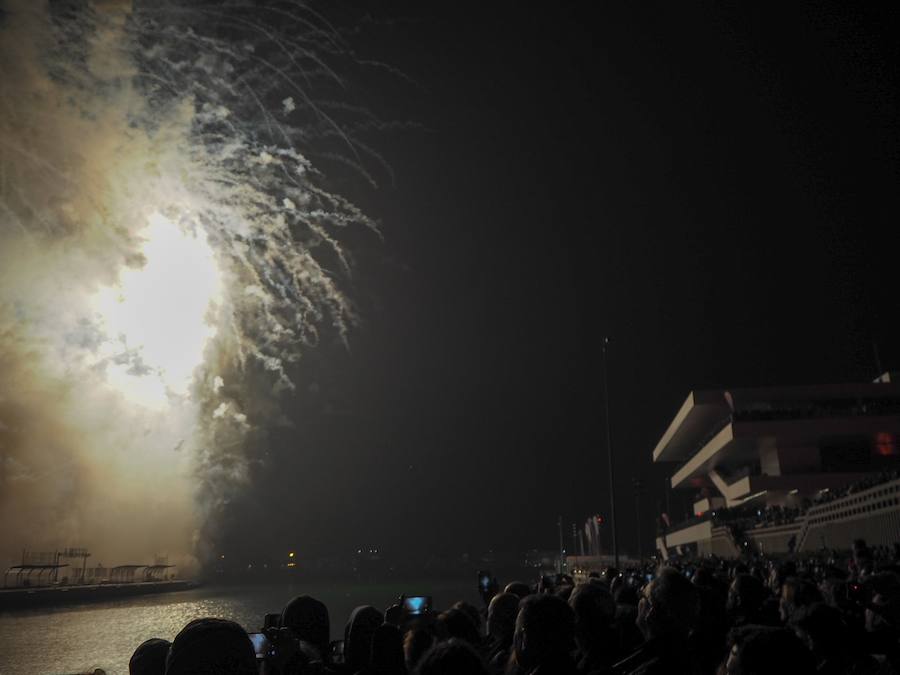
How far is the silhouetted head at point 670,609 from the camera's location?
4402 millimetres

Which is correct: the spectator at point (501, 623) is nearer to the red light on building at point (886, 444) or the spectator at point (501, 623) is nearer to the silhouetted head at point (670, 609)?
the silhouetted head at point (670, 609)

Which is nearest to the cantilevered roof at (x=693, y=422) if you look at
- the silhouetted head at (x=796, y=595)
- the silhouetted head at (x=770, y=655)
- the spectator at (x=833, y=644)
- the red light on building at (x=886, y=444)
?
the red light on building at (x=886, y=444)

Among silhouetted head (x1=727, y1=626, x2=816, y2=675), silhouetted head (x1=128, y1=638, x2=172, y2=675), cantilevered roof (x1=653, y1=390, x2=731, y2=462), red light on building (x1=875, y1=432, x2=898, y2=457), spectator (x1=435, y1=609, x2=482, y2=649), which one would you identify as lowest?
spectator (x1=435, y1=609, x2=482, y2=649)

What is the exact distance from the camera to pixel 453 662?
8.66 ft

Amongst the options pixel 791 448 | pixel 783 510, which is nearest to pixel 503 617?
pixel 783 510

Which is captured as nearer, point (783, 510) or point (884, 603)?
point (884, 603)

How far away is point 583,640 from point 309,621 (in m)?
2.06

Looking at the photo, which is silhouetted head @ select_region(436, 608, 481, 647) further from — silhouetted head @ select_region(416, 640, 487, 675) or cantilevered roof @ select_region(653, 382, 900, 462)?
cantilevered roof @ select_region(653, 382, 900, 462)

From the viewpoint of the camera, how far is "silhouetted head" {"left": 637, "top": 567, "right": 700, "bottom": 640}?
4402 millimetres

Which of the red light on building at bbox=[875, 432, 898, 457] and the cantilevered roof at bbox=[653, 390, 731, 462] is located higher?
the cantilevered roof at bbox=[653, 390, 731, 462]

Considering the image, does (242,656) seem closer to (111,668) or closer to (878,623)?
(878,623)

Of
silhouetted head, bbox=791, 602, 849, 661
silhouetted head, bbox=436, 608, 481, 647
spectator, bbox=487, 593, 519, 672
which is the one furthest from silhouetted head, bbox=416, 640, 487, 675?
spectator, bbox=487, 593, 519, 672

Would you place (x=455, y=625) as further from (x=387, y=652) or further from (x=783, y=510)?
(x=783, y=510)

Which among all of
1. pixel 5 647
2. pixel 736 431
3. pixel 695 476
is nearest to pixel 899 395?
pixel 736 431
